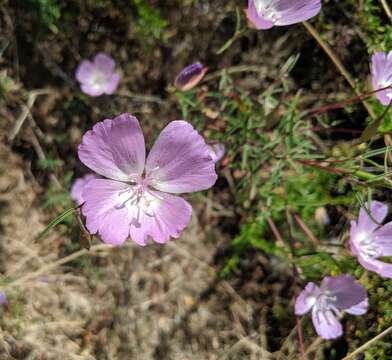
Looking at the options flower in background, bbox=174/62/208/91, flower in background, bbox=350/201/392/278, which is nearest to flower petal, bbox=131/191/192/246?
flower in background, bbox=174/62/208/91

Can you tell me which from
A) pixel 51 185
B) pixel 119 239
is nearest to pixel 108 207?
pixel 119 239

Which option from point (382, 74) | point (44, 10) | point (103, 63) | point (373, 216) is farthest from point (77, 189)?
point (382, 74)

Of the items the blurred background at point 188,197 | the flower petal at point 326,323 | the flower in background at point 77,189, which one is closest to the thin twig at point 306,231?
the blurred background at point 188,197

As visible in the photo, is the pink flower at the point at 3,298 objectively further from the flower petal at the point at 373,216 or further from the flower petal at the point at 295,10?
the flower petal at the point at 295,10

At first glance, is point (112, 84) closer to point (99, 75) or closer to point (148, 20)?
point (99, 75)

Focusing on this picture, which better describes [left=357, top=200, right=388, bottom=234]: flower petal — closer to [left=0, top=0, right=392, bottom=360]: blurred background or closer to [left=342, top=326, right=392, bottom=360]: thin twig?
[left=0, top=0, right=392, bottom=360]: blurred background

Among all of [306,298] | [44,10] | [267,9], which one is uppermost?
[44,10]
